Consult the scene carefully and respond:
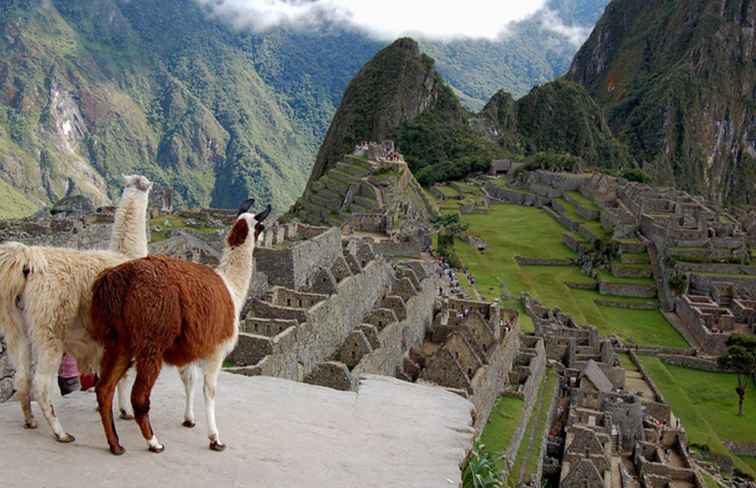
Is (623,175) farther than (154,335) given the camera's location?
Yes

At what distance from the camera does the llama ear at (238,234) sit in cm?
564

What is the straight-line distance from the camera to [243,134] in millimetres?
91938

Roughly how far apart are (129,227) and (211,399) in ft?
4.89

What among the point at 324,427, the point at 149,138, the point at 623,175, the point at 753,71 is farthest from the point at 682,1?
the point at 324,427

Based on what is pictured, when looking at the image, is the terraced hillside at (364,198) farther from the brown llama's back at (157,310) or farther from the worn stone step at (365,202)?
the brown llama's back at (157,310)

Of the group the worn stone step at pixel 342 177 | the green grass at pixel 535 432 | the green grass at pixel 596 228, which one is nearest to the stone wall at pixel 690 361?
the green grass at pixel 535 432

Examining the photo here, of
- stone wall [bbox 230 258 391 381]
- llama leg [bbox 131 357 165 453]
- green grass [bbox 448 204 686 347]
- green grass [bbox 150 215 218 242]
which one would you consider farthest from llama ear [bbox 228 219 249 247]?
green grass [bbox 448 204 686 347]

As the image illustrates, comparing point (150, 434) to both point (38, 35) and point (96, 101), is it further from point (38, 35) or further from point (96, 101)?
point (38, 35)

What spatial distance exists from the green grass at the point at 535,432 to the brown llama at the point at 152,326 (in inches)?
427

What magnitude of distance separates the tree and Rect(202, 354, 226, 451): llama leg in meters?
29.5

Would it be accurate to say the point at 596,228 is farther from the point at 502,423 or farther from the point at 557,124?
the point at 557,124

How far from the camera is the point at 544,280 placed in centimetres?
4134

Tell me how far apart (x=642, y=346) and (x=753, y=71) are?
4923 inches

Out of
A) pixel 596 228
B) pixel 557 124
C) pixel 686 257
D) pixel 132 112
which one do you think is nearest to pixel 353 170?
pixel 596 228
